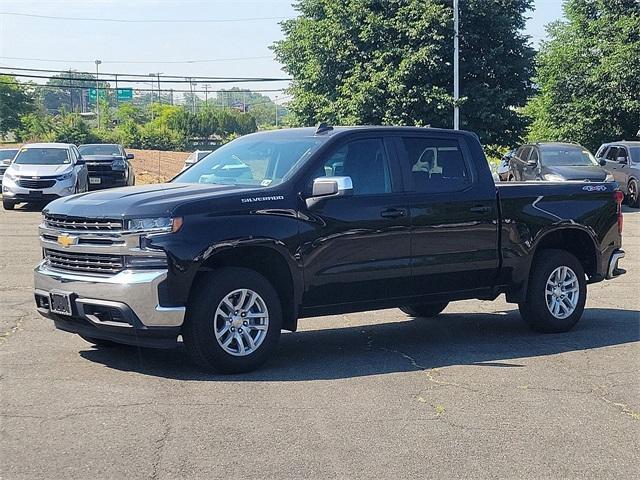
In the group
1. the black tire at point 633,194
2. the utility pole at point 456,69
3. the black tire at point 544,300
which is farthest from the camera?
the utility pole at point 456,69

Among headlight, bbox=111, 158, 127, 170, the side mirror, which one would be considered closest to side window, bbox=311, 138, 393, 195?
the side mirror

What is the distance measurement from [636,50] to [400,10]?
1030cm

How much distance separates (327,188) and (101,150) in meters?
28.2

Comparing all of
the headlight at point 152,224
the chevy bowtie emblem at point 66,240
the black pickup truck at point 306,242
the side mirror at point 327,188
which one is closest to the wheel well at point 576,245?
the black pickup truck at point 306,242

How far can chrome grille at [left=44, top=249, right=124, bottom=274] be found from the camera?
6.77 m

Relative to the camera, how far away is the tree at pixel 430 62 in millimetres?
33656

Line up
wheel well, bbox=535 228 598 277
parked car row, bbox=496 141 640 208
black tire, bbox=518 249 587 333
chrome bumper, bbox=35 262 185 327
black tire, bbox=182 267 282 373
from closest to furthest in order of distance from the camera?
chrome bumper, bbox=35 262 185 327 < black tire, bbox=182 267 282 373 < black tire, bbox=518 249 587 333 < wheel well, bbox=535 228 598 277 < parked car row, bbox=496 141 640 208

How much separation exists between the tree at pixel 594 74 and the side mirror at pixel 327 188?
32286 millimetres

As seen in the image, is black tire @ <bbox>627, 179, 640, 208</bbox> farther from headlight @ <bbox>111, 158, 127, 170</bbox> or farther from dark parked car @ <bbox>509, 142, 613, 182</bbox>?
headlight @ <bbox>111, 158, 127, 170</bbox>

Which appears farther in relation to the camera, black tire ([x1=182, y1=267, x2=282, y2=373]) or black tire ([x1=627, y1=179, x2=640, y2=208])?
black tire ([x1=627, y1=179, x2=640, y2=208])

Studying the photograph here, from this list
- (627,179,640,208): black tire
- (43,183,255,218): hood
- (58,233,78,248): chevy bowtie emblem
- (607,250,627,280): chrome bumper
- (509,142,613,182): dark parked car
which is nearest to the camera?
(43,183,255,218): hood

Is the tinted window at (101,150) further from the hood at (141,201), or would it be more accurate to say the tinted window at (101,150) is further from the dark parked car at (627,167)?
the hood at (141,201)

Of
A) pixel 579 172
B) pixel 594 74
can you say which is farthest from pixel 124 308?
pixel 594 74

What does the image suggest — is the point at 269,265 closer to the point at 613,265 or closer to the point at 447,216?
the point at 447,216
